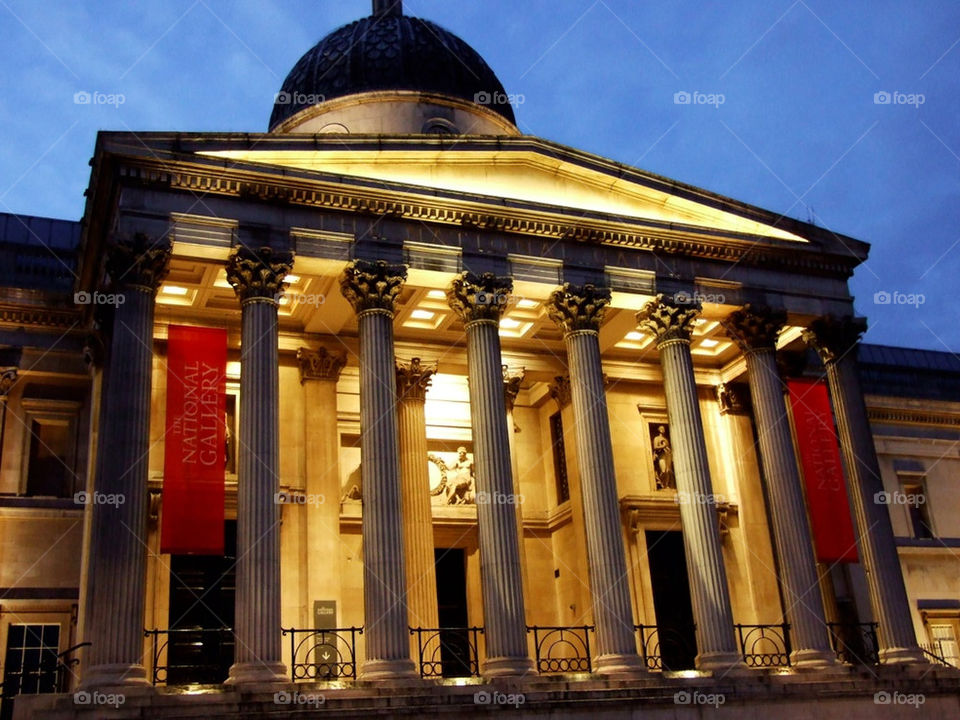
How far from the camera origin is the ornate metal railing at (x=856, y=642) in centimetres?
2425

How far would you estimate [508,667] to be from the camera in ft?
64.8

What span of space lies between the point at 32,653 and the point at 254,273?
10080mm

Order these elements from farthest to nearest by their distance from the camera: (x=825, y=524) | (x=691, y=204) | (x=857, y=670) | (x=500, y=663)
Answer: (x=691, y=204) → (x=825, y=524) → (x=857, y=670) → (x=500, y=663)

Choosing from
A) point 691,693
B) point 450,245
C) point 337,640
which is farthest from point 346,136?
point 691,693

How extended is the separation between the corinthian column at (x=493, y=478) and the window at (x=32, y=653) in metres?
9.86

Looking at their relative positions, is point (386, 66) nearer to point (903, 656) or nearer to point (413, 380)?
point (413, 380)

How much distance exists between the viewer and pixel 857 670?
877 inches

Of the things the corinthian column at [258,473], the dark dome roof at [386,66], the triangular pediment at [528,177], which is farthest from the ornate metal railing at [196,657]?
the dark dome roof at [386,66]

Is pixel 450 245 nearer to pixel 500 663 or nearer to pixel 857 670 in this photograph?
pixel 500 663

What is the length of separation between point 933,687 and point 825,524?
4.00 meters

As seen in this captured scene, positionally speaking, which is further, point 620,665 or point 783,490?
point 783,490

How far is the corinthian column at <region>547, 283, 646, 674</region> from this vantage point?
68.8 ft

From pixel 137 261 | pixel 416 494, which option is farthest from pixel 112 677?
pixel 416 494

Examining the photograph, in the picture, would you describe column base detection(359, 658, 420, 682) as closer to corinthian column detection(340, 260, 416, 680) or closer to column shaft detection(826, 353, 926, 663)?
corinthian column detection(340, 260, 416, 680)
